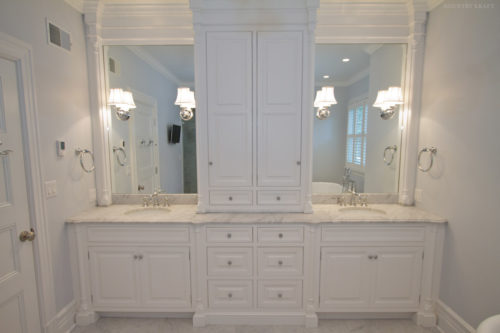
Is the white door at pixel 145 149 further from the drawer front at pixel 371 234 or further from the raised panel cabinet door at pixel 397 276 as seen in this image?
the raised panel cabinet door at pixel 397 276

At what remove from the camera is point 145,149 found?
2.53m

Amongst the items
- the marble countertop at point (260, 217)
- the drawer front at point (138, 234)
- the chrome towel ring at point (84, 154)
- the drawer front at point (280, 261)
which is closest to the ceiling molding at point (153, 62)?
the chrome towel ring at point (84, 154)

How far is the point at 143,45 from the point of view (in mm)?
2373

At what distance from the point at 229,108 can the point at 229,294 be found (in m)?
1.61

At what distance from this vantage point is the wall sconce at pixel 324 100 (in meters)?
2.39

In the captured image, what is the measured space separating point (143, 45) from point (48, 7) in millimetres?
730

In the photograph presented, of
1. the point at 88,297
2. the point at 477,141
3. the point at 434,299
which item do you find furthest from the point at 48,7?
the point at 434,299

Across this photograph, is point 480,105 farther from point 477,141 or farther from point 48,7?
point 48,7

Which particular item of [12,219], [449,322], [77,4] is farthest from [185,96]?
[449,322]

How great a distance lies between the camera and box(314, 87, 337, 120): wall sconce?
2.39 metres

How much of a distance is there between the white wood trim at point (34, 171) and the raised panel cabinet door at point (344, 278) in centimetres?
216

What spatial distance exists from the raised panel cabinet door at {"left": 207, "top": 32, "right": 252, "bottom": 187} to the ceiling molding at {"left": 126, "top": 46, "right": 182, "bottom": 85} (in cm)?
57

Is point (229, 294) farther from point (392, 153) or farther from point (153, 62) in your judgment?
point (153, 62)

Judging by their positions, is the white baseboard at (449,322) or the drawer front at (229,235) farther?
the drawer front at (229,235)
